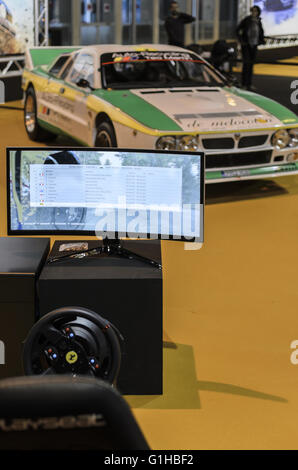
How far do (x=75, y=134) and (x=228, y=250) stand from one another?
322cm

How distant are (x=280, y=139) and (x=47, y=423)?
277 inches

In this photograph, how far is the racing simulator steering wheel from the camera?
11.6 feet

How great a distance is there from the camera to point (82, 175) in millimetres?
4465

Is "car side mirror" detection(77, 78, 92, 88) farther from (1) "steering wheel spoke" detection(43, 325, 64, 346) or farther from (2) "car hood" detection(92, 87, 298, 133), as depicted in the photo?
(1) "steering wheel spoke" detection(43, 325, 64, 346)

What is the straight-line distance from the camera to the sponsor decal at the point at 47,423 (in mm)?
1588

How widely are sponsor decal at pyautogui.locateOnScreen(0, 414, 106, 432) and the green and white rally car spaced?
250 inches

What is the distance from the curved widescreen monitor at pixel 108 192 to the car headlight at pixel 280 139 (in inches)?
159

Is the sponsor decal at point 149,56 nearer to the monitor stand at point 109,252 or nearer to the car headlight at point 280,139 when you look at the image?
the car headlight at point 280,139

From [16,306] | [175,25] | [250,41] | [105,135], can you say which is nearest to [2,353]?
[16,306]

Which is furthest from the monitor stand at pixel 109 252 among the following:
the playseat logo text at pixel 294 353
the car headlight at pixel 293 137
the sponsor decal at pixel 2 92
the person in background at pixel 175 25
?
the person in background at pixel 175 25

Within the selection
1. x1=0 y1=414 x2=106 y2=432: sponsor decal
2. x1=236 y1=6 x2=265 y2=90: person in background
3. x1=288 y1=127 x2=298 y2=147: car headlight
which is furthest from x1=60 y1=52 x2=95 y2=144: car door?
x1=236 y1=6 x2=265 y2=90: person in background

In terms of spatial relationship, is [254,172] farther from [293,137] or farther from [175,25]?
[175,25]
